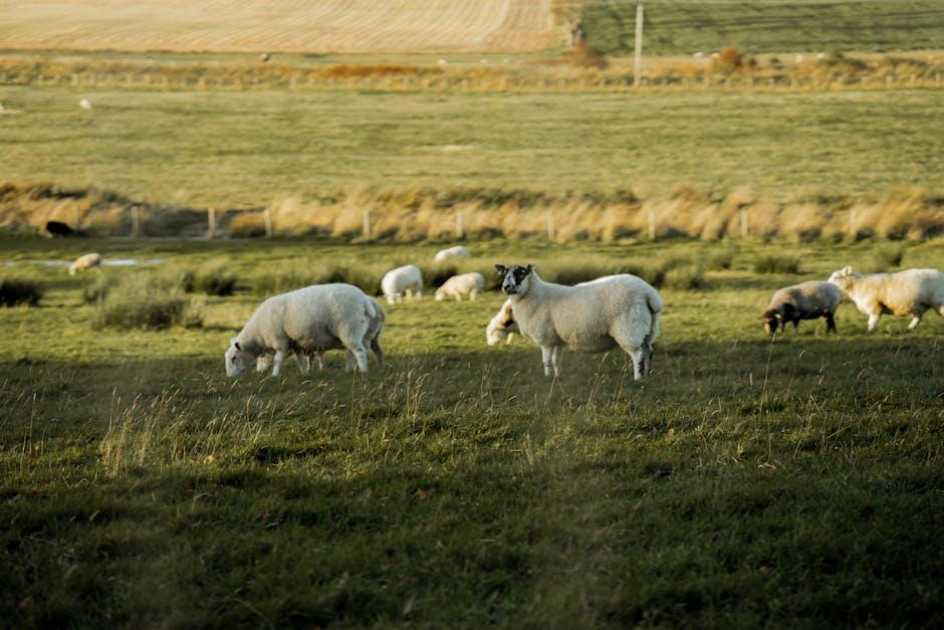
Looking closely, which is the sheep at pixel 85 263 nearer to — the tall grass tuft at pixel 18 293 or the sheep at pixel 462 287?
the tall grass tuft at pixel 18 293

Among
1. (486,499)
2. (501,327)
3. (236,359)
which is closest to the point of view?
(486,499)

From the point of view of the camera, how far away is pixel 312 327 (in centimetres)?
1455

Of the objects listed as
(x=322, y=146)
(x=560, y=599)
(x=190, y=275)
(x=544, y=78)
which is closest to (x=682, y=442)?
(x=560, y=599)

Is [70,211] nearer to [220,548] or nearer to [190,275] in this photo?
[190,275]

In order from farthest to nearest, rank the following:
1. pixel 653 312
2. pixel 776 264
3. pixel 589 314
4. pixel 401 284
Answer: pixel 776 264
pixel 401 284
pixel 653 312
pixel 589 314

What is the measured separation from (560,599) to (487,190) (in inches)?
1447

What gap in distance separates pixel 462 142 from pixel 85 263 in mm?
29206

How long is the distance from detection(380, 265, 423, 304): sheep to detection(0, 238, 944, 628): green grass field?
1061cm

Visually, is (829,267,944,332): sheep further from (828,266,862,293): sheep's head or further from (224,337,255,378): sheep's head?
(224,337,255,378): sheep's head

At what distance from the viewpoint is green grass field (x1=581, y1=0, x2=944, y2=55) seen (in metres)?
51.5

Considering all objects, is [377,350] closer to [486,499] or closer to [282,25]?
[486,499]

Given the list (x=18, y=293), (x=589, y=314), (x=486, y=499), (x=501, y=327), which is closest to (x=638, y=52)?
(x=18, y=293)

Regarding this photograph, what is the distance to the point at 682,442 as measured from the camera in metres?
9.05

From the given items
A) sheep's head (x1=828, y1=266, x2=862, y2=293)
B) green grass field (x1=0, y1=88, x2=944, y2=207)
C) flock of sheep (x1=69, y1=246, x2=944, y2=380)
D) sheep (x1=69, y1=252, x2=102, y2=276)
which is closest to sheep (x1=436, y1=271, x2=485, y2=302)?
flock of sheep (x1=69, y1=246, x2=944, y2=380)
